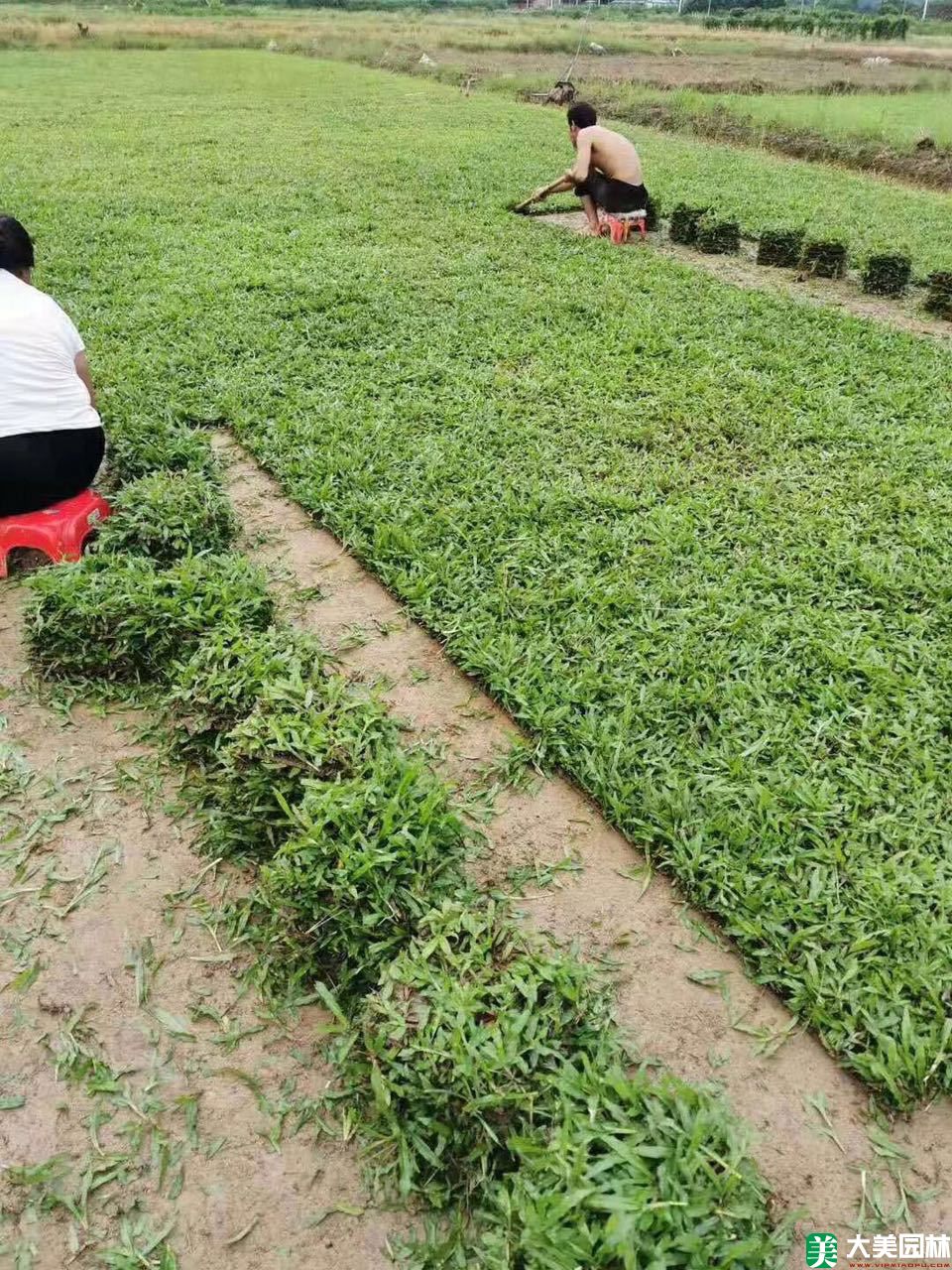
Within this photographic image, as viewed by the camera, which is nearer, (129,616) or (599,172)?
(129,616)

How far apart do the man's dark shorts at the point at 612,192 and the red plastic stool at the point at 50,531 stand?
5982 millimetres

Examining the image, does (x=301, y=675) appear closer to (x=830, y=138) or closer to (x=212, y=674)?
(x=212, y=674)

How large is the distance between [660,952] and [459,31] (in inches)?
1522

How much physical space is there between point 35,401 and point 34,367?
13 centimetres

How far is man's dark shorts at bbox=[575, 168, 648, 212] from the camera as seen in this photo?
7840 mm

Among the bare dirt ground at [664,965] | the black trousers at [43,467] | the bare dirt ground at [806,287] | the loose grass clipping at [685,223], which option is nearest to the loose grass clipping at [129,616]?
the bare dirt ground at [664,965]

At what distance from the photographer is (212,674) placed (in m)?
2.68

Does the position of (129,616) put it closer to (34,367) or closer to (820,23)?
(34,367)

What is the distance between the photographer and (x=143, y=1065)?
78.2 inches

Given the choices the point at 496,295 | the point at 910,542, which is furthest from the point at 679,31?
the point at 910,542

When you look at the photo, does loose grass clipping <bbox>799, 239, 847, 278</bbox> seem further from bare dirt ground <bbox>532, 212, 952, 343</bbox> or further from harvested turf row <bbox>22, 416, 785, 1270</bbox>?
harvested turf row <bbox>22, 416, 785, 1270</bbox>

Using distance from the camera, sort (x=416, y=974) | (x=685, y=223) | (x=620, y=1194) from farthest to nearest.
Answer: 1. (x=685, y=223)
2. (x=416, y=974)
3. (x=620, y=1194)

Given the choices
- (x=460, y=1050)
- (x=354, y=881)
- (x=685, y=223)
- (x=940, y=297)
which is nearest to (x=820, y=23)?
(x=685, y=223)

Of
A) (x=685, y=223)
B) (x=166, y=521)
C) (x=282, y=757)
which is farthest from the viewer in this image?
(x=685, y=223)
